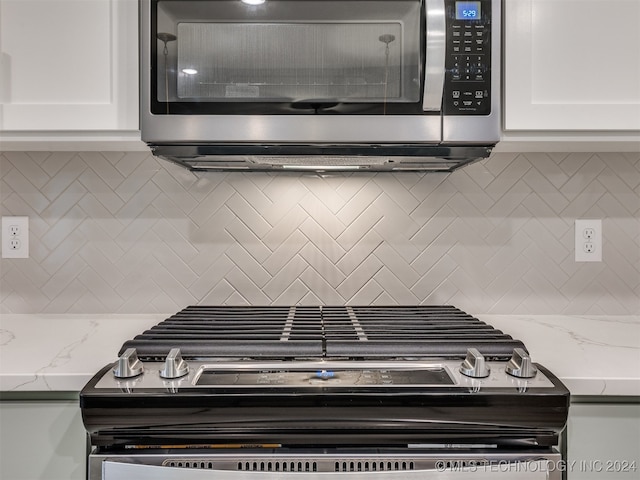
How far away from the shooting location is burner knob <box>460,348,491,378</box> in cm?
91

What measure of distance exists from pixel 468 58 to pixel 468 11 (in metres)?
0.09

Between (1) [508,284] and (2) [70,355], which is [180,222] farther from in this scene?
(1) [508,284]

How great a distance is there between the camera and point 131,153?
4.91ft

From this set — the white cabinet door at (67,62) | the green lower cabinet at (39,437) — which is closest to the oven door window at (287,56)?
the white cabinet door at (67,62)

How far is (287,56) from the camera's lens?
1.10m

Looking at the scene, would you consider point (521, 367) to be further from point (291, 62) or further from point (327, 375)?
point (291, 62)

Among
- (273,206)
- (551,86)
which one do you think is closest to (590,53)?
(551,86)

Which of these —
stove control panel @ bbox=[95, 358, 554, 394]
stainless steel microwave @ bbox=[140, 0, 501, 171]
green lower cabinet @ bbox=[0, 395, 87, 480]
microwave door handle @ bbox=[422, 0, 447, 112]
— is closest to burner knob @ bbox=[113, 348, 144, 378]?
stove control panel @ bbox=[95, 358, 554, 394]

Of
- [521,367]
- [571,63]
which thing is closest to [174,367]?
[521,367]

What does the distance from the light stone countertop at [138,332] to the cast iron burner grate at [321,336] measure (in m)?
0.10

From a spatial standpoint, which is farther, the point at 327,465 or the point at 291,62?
the point at 291,62

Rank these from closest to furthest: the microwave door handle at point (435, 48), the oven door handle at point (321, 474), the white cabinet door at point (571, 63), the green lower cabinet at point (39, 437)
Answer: the oven door handle at point (321, 474) → the green lower cabinet at point (39, 437) → the microwave door handle at point (435, 48) → the white cabinet door at point (571, 63)

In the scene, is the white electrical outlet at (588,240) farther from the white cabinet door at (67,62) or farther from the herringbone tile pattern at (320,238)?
the white cabinet door at (67,62)

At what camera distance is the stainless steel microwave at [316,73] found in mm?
1085
